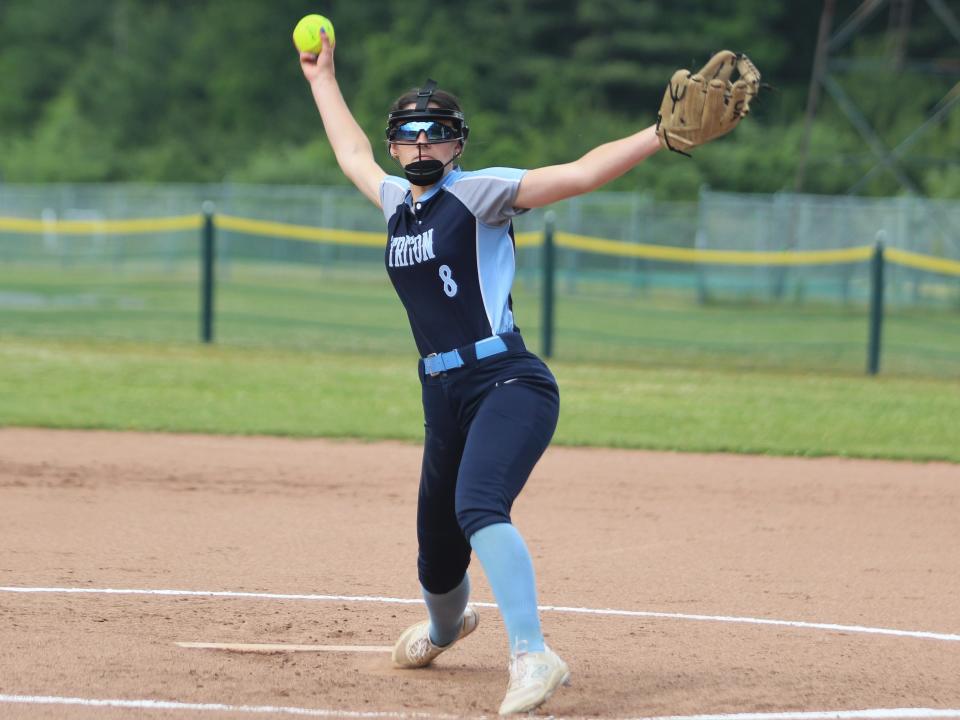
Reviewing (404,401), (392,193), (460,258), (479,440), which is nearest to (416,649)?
(479,440)

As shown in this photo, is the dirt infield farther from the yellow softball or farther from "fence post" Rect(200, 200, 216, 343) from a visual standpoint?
"fence post" Rect(200, 200, 216, 343)

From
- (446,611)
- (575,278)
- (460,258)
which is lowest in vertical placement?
(575,278)

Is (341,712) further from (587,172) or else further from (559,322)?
(559,322)

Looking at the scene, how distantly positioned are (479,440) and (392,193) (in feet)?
3.34

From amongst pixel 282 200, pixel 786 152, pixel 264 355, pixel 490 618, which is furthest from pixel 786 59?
pixel 490 618

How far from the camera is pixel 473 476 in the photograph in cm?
478

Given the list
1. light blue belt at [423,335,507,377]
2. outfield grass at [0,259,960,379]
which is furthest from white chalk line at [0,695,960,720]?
outfield grass at [0,259,960,379]

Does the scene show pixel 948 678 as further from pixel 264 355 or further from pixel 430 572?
pixel 264 355

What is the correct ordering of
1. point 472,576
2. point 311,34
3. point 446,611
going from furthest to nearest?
point 472,576
point 311,34
point 446,611

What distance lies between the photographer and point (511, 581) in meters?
4.69

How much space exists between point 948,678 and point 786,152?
40035mm

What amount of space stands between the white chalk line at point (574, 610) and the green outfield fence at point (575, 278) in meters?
10.2

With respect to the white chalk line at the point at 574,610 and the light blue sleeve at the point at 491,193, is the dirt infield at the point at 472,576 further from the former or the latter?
the light blue sleeve at the point at 491,193

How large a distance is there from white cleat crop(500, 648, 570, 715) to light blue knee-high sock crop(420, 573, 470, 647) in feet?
2.24
